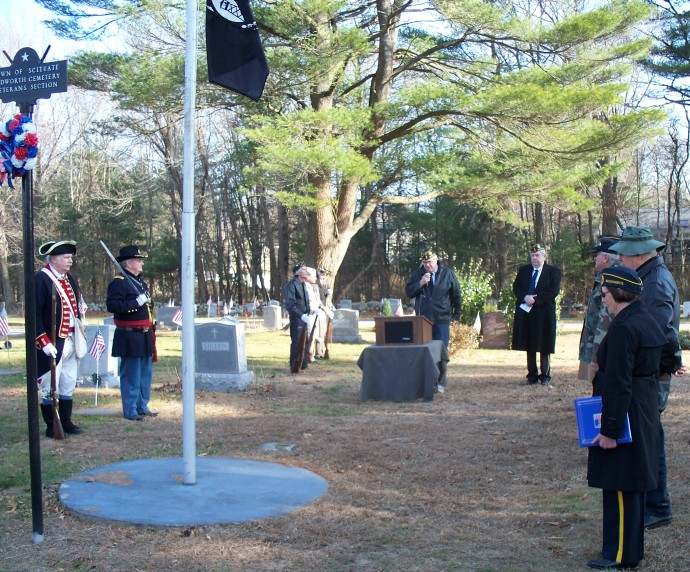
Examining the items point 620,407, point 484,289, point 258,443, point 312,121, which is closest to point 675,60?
point 484,289

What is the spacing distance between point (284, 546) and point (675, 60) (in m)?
25.3

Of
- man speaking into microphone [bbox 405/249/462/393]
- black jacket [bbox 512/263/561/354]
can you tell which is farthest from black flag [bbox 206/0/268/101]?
black jacket [bbox 512/263/561/354]

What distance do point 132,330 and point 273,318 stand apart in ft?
55.1

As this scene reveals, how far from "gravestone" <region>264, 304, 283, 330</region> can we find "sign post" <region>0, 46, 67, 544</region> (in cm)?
2054

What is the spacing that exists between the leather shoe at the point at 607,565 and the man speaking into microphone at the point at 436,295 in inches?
262

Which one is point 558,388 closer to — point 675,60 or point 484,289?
point 484,289

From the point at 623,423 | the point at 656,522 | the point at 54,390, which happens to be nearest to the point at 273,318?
the point at 54,390

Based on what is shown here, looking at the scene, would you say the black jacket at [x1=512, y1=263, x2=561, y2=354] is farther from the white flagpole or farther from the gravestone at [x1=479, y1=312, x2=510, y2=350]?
the white flagpole

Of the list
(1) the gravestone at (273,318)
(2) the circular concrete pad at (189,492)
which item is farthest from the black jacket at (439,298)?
(1) the gravestone at (273,318)

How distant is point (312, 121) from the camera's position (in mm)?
16656

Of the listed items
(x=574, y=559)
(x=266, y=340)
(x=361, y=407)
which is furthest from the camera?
(x=266, y=340)

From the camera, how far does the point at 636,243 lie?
539 centimetres

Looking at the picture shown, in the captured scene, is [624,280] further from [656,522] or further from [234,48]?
[234,48]

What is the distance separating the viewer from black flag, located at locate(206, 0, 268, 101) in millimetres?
5648
